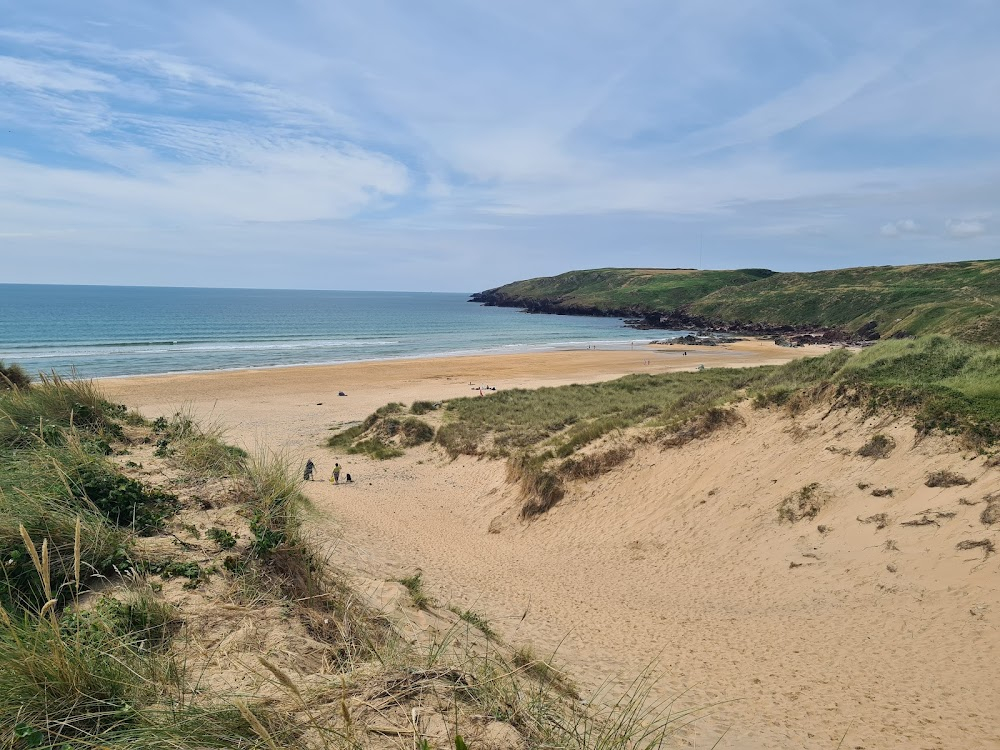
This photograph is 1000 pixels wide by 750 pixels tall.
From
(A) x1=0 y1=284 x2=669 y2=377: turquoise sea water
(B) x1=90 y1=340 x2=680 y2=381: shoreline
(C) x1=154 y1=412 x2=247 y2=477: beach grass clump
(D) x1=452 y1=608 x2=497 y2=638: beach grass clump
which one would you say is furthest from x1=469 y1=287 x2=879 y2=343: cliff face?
(C) x1=154 y1=412 x2=247 y2=477: beach grass clump

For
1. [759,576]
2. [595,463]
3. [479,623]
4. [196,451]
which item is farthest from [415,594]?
[595,463]

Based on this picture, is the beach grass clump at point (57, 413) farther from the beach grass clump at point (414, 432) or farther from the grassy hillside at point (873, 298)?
the grassy hillside at point (873, 298)

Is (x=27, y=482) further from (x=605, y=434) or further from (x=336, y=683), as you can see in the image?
(x=605, y=434)

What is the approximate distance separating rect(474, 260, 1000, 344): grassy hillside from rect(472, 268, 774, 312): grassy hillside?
252mm

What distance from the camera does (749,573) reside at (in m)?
10.4

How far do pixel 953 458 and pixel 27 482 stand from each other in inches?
535

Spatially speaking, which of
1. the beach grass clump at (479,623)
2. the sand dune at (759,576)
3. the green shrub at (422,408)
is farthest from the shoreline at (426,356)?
the beach grass clump at (479,623)

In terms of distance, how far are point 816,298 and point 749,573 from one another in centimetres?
9698

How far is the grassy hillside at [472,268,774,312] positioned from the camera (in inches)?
5128

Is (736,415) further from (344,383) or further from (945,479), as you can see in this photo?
(344,383)

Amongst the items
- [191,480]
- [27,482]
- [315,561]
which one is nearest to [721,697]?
[315,561]

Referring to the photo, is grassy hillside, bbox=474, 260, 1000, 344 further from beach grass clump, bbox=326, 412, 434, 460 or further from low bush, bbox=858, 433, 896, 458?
beach grass clump, bbox=326, 412, 434, 460

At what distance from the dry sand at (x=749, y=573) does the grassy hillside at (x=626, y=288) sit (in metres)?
114

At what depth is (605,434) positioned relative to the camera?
54.5ft
